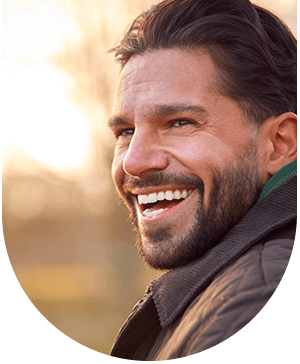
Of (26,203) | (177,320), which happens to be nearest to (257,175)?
(177,320)

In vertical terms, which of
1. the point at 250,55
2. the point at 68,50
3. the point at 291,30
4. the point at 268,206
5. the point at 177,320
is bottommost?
the point at 177,320

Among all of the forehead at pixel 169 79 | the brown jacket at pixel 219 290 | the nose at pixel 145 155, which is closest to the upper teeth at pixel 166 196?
the nose at pixel 145 155

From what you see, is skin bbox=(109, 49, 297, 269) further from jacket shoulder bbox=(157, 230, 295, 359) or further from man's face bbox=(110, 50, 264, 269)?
jacket shoulder bbox=(157, 230, 295, 359)

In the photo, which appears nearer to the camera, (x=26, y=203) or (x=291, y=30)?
(x=291, y=30)

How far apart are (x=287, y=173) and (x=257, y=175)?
0.53 feet

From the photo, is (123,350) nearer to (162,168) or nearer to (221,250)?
(221,250)

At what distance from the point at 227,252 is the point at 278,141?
605 millimetres

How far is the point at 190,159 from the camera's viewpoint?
1.42 meters

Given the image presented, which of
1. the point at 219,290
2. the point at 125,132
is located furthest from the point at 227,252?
the point at 125,132

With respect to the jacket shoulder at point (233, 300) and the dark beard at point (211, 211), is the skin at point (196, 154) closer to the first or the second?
the dark beard at point (211, 211)

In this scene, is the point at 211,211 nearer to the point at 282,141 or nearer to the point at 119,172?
the point at 282,141

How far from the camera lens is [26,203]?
4.91m

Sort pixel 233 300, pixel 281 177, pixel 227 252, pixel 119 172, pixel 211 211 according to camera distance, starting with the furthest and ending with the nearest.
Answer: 1. pixel 119 172
2. pixel 211 211
3. pixel 281 177
4. pixel 227 252
5. pixel 233 300

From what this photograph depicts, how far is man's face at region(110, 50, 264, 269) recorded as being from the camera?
4.69 feet
